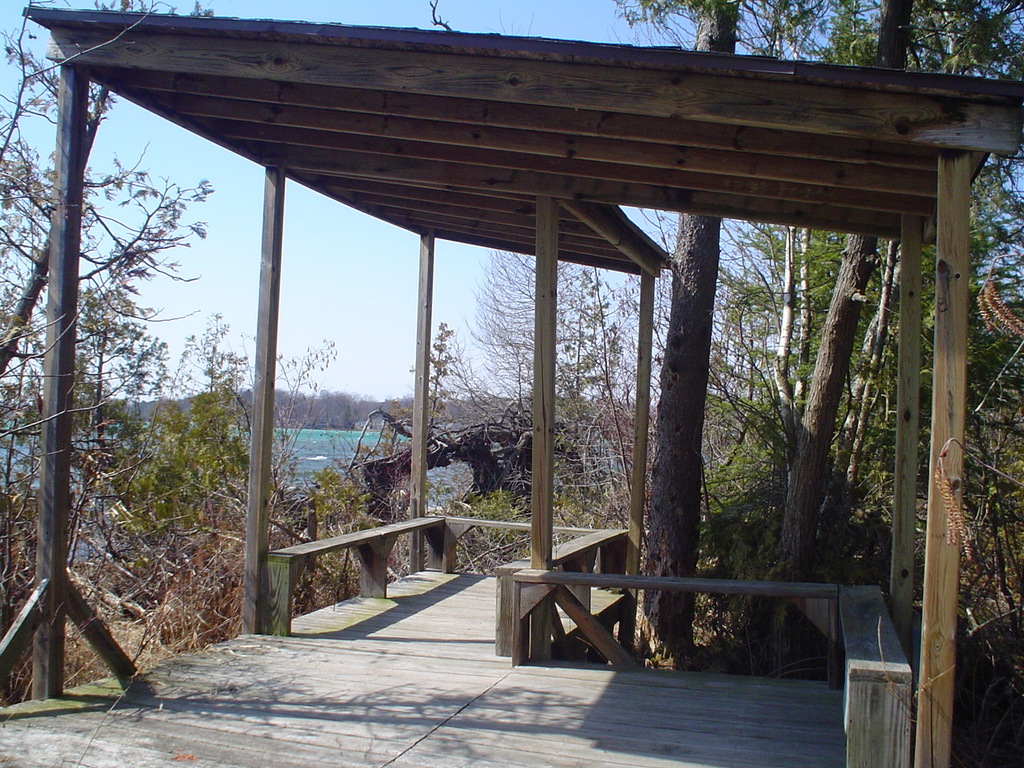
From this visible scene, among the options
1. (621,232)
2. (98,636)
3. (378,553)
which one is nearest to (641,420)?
(621,232)

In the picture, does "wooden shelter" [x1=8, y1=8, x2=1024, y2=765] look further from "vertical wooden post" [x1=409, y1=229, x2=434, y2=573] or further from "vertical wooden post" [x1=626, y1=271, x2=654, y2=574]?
"vertical wooden post" [x1=409, y1=229, x2=434, y2=573]

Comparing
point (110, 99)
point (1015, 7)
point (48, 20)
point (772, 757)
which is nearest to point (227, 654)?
point (772, 757)

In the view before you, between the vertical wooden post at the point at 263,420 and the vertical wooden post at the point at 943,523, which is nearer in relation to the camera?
the vertical wooden post at the point at 943,523

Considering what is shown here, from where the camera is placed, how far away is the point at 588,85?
4016 mm

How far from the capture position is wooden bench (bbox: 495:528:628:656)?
5148 mm

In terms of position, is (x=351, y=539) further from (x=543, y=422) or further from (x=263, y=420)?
(x=543, y=422)

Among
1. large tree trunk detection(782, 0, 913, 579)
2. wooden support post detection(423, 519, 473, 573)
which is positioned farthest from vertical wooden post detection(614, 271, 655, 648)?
wooden support post detection(423, 519, 473, 573)

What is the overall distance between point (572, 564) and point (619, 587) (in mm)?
1010

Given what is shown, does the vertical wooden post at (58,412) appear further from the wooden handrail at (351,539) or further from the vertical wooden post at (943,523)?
the vertical wooden post at (943,523)

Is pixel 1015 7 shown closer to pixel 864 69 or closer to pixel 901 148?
pixel 901 148

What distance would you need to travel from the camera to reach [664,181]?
16.6 ft

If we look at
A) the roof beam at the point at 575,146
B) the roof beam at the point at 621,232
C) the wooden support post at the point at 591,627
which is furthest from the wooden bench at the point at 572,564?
the roof beam at the point at 575,146

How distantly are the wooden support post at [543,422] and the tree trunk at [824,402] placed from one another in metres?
2.15

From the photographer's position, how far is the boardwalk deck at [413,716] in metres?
3.56
